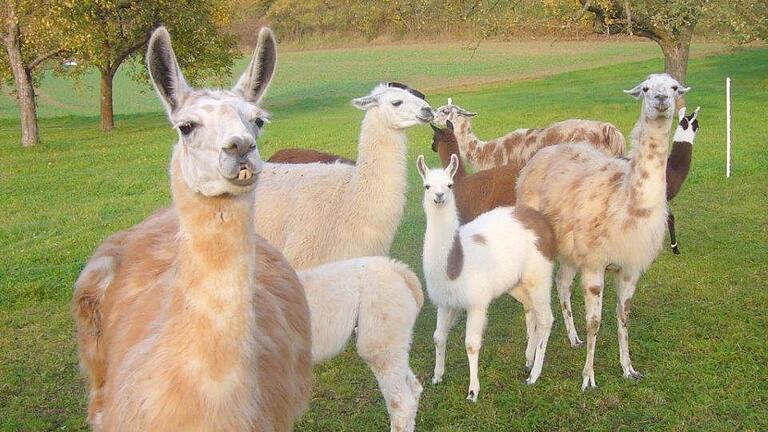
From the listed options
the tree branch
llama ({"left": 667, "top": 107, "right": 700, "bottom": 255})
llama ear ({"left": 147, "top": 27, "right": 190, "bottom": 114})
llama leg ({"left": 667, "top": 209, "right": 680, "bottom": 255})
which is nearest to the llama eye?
llama ear ({"left": 147, "top": 27, "right": 190, "bottom": 114})

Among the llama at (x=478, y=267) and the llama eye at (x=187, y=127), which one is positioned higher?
the llama eye at (x=187, y=127)

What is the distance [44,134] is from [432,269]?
934 inches

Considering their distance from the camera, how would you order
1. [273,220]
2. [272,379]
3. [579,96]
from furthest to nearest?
[579,96] → [273,220] → [272,379]

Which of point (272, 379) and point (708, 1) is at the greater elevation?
point (708, 1)

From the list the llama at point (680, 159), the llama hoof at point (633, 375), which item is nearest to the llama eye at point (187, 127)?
the llama hoof at point (633, 375)

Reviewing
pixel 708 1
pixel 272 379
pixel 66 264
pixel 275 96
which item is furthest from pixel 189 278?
pixel 275 96

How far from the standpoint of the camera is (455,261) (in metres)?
5.48

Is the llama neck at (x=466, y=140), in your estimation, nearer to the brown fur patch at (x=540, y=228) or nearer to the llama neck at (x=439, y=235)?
the brown fur patch at (x=540, y=228)

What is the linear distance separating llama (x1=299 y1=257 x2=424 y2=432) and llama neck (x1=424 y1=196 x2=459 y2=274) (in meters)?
0.62

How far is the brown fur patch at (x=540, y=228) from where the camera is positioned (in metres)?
5.79

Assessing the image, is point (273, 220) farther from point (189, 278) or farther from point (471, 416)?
point (189, 278)

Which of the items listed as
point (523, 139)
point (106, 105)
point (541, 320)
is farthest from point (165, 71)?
point (106, 105)

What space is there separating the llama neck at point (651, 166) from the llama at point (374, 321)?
1.97m

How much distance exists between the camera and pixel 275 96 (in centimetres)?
4147
